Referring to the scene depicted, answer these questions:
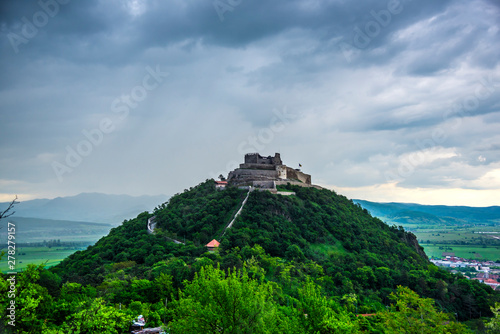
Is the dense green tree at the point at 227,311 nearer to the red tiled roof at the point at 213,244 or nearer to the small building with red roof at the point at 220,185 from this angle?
the red tiled roof at the point at 213,244

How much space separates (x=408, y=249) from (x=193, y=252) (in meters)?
35.7

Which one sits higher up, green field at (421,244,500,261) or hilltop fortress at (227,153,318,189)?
Result: hilltop fortress at (227,153,318,189)

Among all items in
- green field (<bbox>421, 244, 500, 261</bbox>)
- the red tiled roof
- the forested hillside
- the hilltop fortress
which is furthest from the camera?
green field (<bbox>421, 244, 500, 261</bbox>)

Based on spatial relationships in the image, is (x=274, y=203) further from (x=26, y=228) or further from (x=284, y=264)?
(x=26, y=228)

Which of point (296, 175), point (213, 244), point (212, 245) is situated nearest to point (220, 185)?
point (296, 175)

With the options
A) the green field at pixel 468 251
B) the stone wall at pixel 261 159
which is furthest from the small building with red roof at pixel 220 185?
the green field at pixel 468 251

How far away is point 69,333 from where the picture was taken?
15820mm

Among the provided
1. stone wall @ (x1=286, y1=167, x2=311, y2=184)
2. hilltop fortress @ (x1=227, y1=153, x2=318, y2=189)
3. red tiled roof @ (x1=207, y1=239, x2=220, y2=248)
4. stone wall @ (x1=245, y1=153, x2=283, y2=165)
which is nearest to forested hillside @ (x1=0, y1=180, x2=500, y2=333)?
red tiled roof @ (x1=207, y1=239, x2=220, y2=248)

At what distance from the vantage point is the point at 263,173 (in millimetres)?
70562

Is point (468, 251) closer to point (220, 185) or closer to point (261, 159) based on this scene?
point (261, 159)

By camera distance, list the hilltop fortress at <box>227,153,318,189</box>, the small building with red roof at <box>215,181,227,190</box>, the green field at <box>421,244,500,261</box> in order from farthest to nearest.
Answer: the green field at <box>421,244,500,261</box>, the small building with red roof at <box>215,181,227,190</box>, the hilltop fortress at <box>227,153,318,189</box>

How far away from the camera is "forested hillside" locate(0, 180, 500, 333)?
56.0 feet

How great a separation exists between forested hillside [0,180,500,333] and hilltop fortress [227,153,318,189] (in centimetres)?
403

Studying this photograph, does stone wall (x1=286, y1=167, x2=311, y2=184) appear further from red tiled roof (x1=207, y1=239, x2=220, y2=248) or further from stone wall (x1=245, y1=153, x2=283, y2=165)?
red tiled roof (x1=207, y1=239, x2=220, y2=248)
